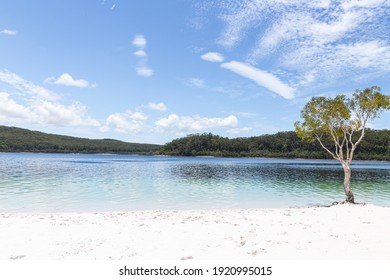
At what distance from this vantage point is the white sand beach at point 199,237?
35.0ft

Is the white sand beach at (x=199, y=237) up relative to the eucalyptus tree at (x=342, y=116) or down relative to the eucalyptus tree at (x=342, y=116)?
down

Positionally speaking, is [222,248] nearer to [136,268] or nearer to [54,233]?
[136,268]

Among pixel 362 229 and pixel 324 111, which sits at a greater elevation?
pixel 324 111

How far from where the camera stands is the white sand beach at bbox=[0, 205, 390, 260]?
420 inches

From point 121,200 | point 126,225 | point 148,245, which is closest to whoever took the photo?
point 148,245

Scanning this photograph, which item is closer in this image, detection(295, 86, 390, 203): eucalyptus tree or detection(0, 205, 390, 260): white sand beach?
detection(0, 205, 390, 260): white sand beach

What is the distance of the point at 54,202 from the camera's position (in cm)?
2614

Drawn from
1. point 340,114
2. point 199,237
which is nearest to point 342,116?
point 340,114

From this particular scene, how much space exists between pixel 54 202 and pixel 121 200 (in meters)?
5.83

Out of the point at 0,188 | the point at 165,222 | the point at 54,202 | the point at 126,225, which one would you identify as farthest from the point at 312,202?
the point at 0,188

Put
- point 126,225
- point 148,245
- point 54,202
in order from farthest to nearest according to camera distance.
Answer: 1. point 54,202
2. point 126,225
3. point 148,245

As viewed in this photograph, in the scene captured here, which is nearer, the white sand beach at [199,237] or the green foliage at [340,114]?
the white sand beach at [199,237]

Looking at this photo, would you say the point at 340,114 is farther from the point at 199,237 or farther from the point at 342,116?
the point at 199,237

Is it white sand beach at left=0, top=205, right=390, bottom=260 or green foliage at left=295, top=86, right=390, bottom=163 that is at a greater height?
green foliage at left=295, top=86, right=390, bottom=163
